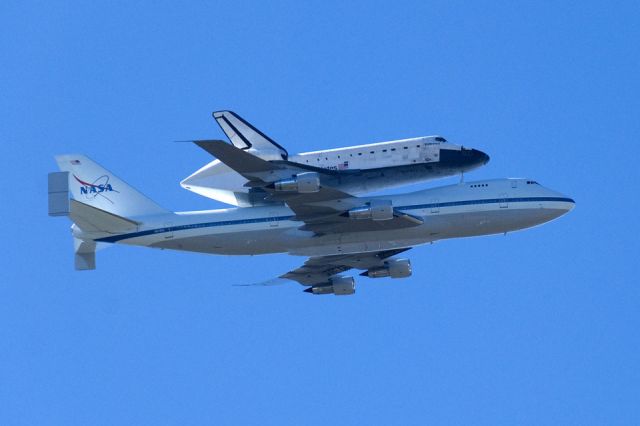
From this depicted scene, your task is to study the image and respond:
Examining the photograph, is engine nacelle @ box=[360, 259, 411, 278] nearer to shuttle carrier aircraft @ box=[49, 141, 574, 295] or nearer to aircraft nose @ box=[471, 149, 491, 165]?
shuttle carrier aircraft @ box=[49, 141, 574, 295]

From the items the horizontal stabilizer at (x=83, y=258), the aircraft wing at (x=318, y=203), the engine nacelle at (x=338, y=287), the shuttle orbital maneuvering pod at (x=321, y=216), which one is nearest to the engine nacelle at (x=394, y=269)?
the engine nacelle at (x=338, y=287)

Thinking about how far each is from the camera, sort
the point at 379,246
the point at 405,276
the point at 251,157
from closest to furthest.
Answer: the point at 251,157
the point at 379,246
the point at 405,276

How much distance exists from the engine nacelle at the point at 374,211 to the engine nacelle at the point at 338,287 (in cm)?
963

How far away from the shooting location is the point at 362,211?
229 feet

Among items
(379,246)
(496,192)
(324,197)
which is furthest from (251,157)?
(496,192)

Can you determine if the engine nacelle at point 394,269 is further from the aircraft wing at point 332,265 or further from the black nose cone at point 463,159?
the black nose cone at point 463,159

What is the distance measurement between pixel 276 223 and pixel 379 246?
583 centimetres

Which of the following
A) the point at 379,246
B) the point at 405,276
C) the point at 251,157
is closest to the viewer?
the point at 251,157

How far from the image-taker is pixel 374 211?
69688mm

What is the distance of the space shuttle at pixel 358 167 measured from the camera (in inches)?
2842

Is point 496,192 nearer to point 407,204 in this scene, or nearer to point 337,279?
point 407,204

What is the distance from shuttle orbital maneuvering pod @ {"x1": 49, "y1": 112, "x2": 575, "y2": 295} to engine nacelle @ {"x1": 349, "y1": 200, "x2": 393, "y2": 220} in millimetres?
53

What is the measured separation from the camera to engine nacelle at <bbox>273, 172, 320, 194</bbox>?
68.6 m

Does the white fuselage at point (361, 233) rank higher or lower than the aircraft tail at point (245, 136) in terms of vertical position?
lower
